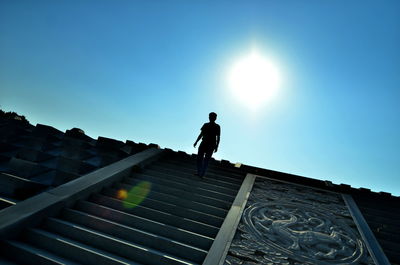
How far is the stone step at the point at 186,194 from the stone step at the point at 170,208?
45 cm

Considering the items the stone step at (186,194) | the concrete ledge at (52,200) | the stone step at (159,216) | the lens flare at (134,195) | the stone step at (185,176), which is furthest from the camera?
the stone step at (185,176)

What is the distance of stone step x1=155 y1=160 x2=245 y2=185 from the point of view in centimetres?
577

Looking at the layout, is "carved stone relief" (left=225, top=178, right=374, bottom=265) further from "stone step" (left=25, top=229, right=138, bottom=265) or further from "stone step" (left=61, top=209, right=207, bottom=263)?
"stone step" (left=25, top=229, right=138, bottom=265)

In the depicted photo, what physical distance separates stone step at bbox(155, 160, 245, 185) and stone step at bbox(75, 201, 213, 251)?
7.92ft

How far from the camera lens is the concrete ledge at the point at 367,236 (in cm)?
327

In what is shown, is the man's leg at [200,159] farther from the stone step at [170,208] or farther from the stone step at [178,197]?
the stone step at [170,208]

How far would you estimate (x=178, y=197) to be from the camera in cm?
445

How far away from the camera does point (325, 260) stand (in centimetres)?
319

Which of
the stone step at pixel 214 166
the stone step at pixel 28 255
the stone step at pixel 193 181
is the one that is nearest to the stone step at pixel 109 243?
the stone step at pixel 28 255

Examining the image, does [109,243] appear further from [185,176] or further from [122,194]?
[185,176]

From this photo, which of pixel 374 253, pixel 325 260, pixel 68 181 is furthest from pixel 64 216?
pixel 374 253

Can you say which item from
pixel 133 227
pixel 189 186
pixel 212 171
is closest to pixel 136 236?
pixel 133 227

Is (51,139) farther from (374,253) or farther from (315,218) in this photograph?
(374,253)

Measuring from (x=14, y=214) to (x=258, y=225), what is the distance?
3.32 meters
